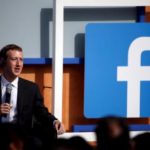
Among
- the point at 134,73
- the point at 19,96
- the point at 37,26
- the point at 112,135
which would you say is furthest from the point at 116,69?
the point at 112,135

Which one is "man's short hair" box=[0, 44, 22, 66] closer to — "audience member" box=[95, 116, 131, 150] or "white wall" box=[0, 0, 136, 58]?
"white wall" box=[0, 0, 136, 58]

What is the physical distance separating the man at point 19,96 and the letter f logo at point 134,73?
106 centimetres

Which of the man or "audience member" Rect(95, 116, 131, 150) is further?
the man

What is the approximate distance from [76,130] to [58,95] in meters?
0.39

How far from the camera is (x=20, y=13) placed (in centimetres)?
531

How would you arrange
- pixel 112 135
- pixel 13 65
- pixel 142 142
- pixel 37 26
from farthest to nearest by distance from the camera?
pixel 37 26, pixel 13 65, pixel 142 142, pixel 112 135

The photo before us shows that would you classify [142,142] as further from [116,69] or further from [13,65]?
[116,69]

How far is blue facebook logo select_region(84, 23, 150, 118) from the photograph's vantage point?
535 centimetres

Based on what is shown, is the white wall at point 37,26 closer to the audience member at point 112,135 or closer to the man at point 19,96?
the man at point 19,96

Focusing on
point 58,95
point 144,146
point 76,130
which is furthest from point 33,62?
point 144,146

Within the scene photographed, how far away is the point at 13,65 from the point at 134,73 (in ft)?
4.36

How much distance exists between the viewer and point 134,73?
5.39 metres

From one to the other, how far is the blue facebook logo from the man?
84 cm

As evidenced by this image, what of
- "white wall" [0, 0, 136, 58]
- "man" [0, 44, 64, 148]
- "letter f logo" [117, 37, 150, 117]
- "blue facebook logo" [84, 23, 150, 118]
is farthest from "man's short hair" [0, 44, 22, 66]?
"letter f logo" [117, 37, 150, 117]
